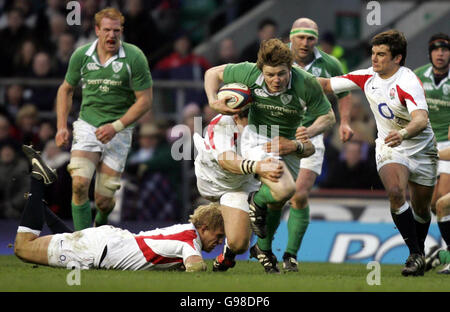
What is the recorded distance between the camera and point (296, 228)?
10594mm

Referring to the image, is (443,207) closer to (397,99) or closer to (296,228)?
(296,228)

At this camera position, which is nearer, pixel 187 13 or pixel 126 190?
pixel 126 190

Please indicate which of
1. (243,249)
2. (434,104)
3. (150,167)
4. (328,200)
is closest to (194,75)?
(150,167)

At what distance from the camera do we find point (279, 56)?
8766 millimetres

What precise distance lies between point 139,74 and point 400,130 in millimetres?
3151

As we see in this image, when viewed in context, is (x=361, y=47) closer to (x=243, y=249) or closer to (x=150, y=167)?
(x=150, y=167)

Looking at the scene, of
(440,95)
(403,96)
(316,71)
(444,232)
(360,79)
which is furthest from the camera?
(440,95)

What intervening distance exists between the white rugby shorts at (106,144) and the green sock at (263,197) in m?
2.43

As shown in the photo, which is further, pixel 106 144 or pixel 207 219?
pixel 106 144

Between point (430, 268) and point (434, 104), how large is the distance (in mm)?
1843

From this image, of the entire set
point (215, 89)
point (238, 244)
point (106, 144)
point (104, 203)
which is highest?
point (215, 89)

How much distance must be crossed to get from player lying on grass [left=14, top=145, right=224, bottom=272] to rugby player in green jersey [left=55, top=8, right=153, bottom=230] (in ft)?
4.50

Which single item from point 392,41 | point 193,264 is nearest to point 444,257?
point 392,41

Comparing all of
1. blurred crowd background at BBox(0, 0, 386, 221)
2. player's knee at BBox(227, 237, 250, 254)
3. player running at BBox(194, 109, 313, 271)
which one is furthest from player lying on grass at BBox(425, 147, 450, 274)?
blurred crowd background at BBox(0, 0, 386, 221)
